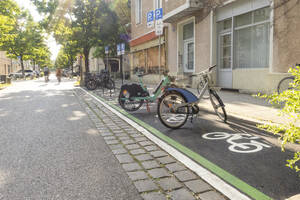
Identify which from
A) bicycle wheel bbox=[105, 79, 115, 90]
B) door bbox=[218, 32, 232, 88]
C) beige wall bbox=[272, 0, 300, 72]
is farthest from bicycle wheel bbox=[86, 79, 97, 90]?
beige wall bbox=[272, 0, 300, 72]

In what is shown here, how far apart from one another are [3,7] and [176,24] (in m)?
15.2

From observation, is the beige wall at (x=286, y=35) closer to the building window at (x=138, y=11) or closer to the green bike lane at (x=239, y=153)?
the green bike lane at (x=239, y=153)

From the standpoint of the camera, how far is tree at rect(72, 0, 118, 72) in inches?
927

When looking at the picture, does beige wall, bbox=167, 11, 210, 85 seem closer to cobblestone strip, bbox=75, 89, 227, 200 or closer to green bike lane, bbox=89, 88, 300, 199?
green bike lane, bbox=89, 88, 300, 199

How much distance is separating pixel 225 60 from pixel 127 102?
7230 mm

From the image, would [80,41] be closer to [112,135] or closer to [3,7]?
[3,7]

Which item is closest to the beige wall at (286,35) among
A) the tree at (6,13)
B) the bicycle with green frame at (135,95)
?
the bicycle with green frame at (135,95)

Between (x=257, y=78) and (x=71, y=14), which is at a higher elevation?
(x=71, y=14)

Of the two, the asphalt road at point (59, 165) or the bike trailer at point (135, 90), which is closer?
the asphalt road at point (59, 165)

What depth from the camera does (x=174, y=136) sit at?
16.8ft

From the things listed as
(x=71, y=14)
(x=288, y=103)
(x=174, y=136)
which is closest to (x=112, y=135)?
(x=174, y=136)

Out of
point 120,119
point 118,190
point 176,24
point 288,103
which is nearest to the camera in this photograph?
point 288,103

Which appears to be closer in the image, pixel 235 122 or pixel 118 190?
pixel 118 190

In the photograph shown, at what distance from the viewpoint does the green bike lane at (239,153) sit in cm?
291
